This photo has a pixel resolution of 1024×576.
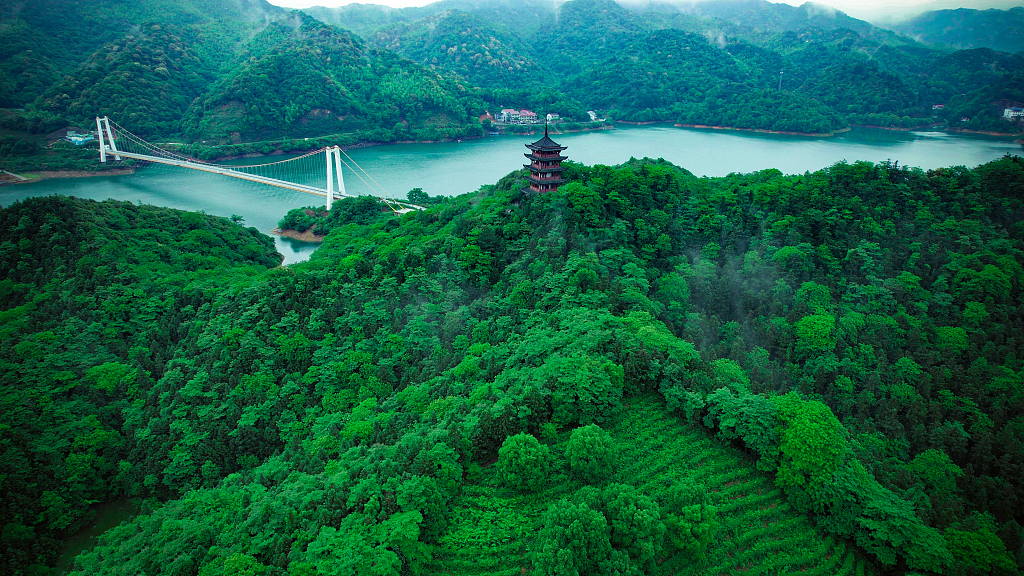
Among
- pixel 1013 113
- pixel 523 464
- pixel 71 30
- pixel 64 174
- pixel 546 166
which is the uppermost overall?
pixel 71 30

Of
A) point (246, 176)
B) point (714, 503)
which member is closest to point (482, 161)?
point (246, 176)

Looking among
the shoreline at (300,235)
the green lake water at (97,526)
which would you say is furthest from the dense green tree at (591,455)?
the shoreline at (300,235)

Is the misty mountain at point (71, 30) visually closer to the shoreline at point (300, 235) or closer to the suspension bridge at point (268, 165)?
the suspension bridge at point (268, 165)

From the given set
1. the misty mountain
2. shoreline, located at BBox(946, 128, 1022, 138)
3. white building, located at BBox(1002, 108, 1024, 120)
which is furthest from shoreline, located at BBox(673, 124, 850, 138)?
the misty mountain

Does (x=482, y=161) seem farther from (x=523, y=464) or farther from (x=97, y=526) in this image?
(x=523, y=464)

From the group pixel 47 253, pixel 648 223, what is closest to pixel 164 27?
pixel 47 253

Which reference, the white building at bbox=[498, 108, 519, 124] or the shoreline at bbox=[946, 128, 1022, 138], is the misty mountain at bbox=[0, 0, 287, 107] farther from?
the shoreline at bbox=[946, 128, 1022, 138]

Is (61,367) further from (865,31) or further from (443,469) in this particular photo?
(865,31)

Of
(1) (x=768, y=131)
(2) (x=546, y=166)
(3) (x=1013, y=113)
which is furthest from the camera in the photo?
(1) (x=768, y=131)
